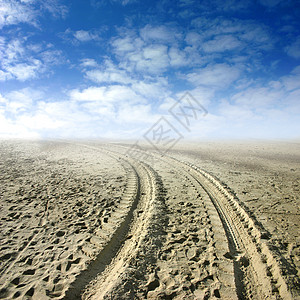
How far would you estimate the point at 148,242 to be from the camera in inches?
163

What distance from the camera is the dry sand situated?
302 cm

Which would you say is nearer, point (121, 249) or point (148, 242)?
point (121, 249)

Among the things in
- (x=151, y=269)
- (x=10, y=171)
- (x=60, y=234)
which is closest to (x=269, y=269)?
(x=151, y=269)

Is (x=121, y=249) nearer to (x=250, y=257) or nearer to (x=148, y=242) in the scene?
(x=148, y=242)

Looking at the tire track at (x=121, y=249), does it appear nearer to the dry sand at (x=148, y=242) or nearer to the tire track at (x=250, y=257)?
the dry sand at (x=148, y=242)

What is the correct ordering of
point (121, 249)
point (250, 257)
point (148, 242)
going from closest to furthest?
point (250, 257) < point (121, 249) < point (148, 242)

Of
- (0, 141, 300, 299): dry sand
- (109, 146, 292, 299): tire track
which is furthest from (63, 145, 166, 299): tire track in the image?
(109, 146, 292, 299): tire track

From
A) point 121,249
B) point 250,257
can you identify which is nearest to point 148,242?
point 121,249

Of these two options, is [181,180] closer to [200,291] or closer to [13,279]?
[200,291]

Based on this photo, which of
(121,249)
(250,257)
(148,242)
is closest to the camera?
(250,257)

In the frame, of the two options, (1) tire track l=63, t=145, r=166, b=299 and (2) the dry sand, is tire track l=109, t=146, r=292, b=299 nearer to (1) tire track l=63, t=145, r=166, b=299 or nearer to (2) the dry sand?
(2) the dry sand

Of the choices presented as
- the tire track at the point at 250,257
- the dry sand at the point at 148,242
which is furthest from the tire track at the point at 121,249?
the tire track at the point at 250,257

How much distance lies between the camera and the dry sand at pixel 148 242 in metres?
3.02

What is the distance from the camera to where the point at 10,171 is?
1074 cm
